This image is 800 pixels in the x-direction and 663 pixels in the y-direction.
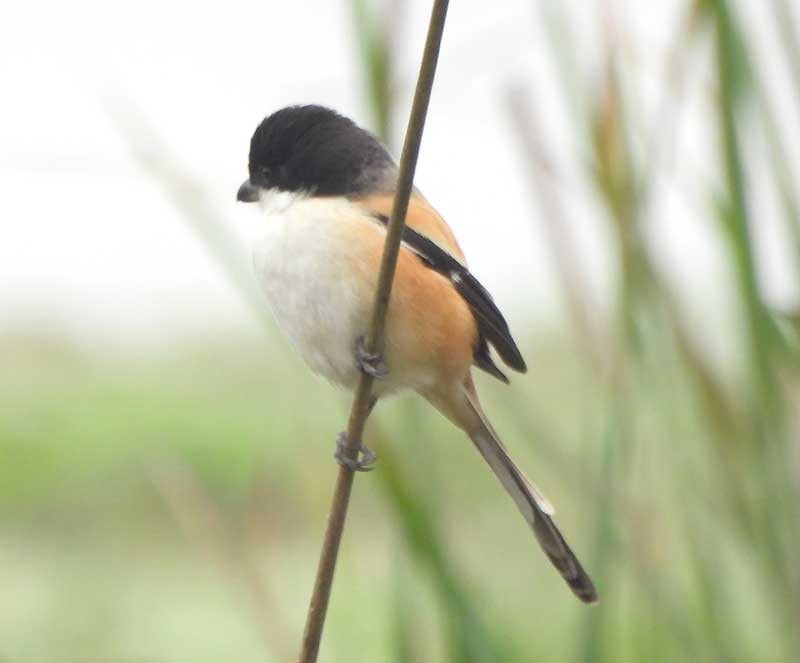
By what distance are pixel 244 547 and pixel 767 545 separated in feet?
2.99

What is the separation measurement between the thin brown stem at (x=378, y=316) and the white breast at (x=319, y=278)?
0.46 meters

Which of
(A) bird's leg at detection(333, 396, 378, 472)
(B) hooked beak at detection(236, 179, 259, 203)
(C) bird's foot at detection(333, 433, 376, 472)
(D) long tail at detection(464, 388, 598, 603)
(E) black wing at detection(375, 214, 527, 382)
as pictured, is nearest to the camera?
(C) bird's foot at detection(333, 433, 376, 472)

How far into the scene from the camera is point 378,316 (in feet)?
5.36

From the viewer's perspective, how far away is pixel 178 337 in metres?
6.57

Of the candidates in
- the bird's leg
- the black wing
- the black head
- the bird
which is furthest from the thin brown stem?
the black head

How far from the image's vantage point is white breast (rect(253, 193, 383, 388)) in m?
2.17

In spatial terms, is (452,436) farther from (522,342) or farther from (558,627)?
(558,627)

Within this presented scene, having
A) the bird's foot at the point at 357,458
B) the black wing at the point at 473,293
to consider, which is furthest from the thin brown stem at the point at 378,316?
the black wing at the point at 473,293

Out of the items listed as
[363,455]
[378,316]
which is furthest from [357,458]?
[363,455]

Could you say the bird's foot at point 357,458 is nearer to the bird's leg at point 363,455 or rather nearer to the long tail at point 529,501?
the bird's leg at point 363,455

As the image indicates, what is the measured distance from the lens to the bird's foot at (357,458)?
163 cm

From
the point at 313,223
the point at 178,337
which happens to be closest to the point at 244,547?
the point at 313,223

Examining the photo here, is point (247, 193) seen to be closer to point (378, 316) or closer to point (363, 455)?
point (363, 455)

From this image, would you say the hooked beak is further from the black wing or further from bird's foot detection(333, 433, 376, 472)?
bird's foot detection(333, 433, 376, 472)
